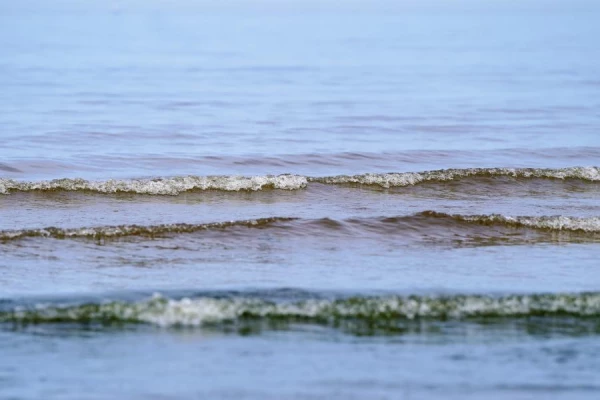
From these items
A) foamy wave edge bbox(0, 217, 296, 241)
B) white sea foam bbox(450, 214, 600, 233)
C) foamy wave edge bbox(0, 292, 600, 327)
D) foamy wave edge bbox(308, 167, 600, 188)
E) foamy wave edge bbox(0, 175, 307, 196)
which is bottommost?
foamy wave edge bbox(0, 292, 600, 327)

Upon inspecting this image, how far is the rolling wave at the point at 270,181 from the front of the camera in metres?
12.8

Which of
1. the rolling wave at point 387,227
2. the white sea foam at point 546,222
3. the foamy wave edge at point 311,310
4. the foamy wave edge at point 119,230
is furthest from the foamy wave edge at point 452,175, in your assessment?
the foamy wave edge at point 311,310

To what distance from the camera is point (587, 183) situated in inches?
550

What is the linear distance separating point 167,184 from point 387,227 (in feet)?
11.6

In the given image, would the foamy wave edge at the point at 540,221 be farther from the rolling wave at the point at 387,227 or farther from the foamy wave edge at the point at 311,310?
the foamy wave edge at the point at 311,310

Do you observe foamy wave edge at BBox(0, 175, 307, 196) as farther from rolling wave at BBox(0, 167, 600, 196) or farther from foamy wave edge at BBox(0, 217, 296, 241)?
foamy wave edge at BBox(0, 217, 296, 241)

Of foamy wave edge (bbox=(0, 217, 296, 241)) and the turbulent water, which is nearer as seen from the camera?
the turbulent water

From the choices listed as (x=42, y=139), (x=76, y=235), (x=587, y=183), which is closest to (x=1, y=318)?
(x=76, y=235)

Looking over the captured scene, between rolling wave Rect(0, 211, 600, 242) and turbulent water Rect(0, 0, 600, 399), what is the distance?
0.11ft

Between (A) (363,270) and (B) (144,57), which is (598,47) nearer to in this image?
(B) (144,57)

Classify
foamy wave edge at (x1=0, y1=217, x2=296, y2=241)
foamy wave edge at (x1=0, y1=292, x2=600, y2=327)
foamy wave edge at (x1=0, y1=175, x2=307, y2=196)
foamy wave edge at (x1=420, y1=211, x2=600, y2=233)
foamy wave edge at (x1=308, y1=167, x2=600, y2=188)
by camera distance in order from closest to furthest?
foamy wave edge at (x1=0, y1=292, x2=600, y2=327) < foamy wave edge at (x1=0, y1=217, x2=296, y2=241) < foamy wave edge at (x1=420, y1=211, x2=600, y2=233) < foamy wave edge at (x1=0, y1=175, x2=307, y2=196) < foamy wave edge at (x1=308, y1=167, x2=600, y2=188)

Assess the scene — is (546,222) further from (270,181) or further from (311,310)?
(311,310)

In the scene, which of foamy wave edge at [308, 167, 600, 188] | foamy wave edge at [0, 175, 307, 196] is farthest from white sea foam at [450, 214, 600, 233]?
foamy wave edge at [0, 175, 307, 196]

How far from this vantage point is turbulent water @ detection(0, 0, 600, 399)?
240 inches
